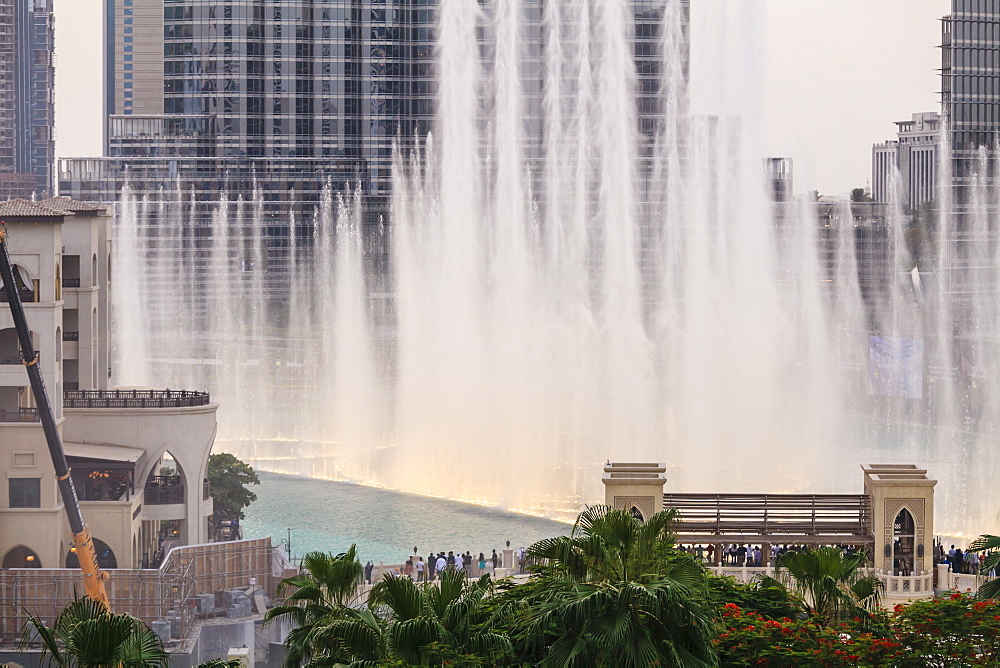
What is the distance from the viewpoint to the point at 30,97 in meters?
172

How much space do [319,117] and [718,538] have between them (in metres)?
67.6

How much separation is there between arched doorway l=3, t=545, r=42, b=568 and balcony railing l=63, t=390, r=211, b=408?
3867 mm

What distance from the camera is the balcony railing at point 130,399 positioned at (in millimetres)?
34969

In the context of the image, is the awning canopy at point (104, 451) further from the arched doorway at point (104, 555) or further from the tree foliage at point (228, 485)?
the tree foliage at point (228, 485)

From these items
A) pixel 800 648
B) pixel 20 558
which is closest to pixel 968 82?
pixel 20 558

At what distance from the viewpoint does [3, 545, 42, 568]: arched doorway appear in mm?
31984

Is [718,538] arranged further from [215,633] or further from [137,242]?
[137,242]

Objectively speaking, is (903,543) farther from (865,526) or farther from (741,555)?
(741,555)

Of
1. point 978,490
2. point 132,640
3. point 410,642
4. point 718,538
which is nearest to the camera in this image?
point 132,640

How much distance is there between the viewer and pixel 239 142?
89125 mm

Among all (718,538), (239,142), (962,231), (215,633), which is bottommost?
(215,633)

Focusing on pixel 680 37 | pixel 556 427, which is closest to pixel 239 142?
pixel 680 37

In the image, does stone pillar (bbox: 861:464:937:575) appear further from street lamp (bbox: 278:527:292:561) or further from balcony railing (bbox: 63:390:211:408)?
balcony railing (bbox: 63:390:211:408)

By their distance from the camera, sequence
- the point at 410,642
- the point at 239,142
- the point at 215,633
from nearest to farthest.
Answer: the point at 410,642 < the point at 215,633 < the point at 239,142
